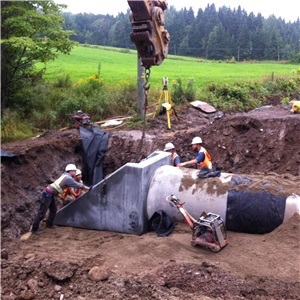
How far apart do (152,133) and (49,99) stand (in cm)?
480

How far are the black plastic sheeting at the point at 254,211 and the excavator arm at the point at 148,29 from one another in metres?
2.89

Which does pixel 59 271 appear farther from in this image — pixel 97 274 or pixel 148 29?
pixel 148 29

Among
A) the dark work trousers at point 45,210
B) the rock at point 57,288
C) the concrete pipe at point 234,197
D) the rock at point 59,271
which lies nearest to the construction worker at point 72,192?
the dark work trousers at point 45,210

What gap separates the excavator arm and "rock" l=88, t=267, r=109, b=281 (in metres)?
3.58

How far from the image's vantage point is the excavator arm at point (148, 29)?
7.23 m

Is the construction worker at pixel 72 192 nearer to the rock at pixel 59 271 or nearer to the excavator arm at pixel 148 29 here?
the rock at pixel 59 271

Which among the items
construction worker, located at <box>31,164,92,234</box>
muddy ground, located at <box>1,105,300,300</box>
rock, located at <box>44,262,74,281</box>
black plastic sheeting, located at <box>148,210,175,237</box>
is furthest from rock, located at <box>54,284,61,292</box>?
construction worker, located at <box>31,164,92,234</box>

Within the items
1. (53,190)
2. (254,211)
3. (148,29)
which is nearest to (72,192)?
(53,190)

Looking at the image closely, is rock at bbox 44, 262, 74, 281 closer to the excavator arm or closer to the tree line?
the excavator arm

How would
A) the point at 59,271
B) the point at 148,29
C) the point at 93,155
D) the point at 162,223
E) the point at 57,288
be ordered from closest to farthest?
the point at 57,288, the point at 59,271, the point at 148,29, the point at 162,223, the point at 93,155

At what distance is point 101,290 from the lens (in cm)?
636

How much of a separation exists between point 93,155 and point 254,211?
6.11 m

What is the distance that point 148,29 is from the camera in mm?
7363

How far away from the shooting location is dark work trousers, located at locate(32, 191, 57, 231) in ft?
29.6
